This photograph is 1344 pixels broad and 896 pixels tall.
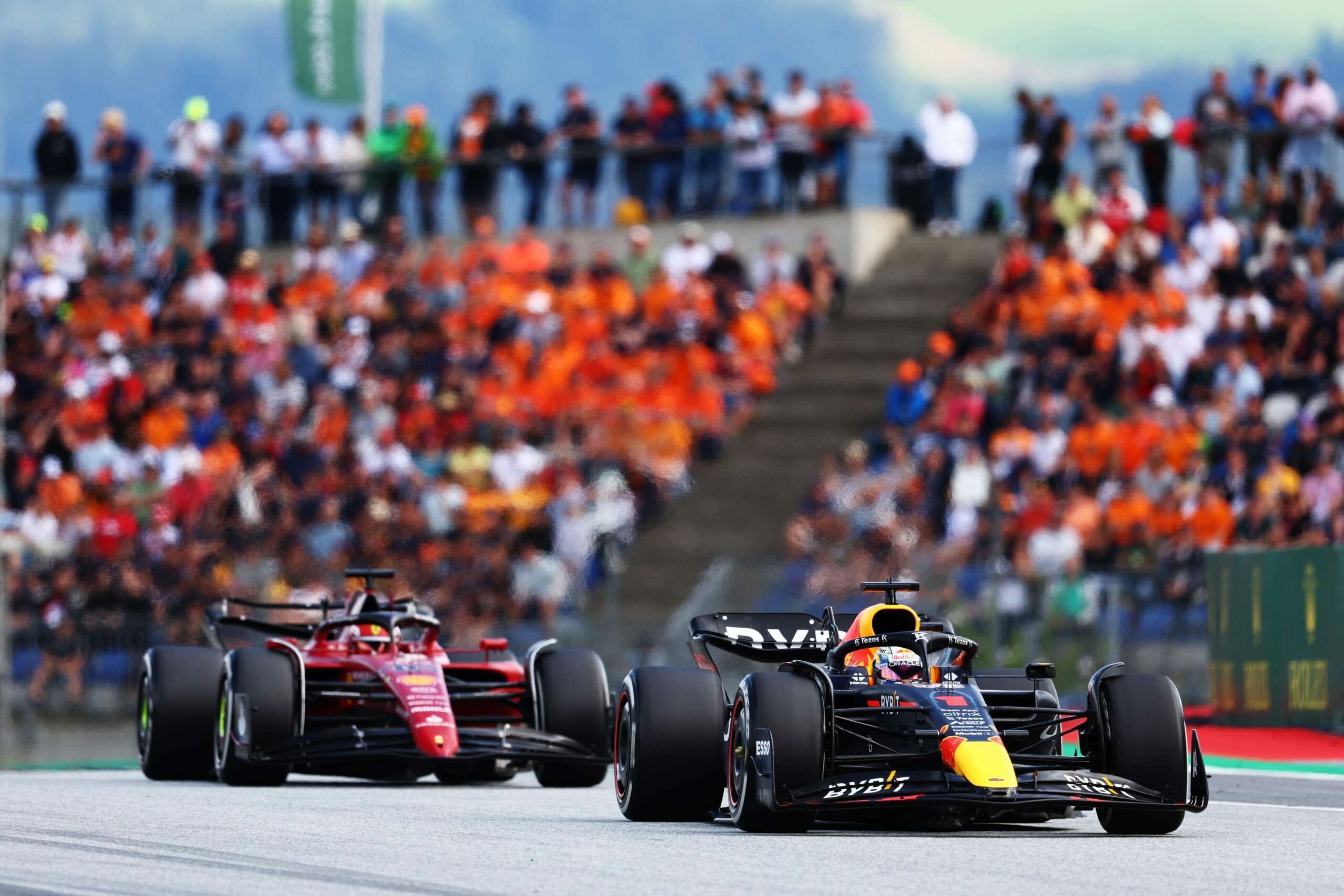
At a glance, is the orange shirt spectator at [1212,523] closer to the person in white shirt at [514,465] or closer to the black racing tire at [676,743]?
the person in white shirt at [514,465]

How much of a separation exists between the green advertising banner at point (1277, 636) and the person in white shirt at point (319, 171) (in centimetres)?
1730

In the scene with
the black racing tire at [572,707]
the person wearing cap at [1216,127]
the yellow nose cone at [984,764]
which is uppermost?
the person wearing cap at [1216,127]

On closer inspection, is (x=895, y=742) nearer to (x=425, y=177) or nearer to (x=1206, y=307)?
(x=1206, y=307)

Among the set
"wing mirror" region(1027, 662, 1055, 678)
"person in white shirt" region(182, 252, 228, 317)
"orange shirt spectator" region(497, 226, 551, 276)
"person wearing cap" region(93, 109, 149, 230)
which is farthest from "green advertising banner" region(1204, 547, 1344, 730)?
"person wearing cap" region(93, 109, 149, 230)

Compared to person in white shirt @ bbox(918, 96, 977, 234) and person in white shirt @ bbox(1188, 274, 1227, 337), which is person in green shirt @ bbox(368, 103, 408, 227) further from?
person in white shirt @ bbox(1188, 274, 1227, 337)

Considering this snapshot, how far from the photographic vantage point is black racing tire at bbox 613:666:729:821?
1211 centimetres

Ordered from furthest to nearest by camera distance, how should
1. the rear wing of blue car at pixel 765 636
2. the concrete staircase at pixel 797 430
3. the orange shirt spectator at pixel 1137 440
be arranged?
the concrete staircase at pixel 797 430, the orange shirt spectator at pixel 1137 440, the rear wing of blue car at pixel 765 636

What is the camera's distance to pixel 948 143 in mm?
30750

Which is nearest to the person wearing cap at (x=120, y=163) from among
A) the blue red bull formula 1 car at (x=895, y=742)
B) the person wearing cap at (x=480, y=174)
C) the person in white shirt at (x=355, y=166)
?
the person in white shirt at (x=355, y=166)

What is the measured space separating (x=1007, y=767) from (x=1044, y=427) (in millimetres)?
13175

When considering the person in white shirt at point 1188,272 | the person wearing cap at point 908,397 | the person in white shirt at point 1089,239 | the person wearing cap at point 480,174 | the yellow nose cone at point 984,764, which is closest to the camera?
the yellow nose cone at point 984,764

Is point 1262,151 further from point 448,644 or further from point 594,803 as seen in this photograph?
point 594,803

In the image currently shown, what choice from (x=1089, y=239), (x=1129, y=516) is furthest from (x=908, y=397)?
(x=1129, y=516)

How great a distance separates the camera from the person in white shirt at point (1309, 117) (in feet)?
84.7
